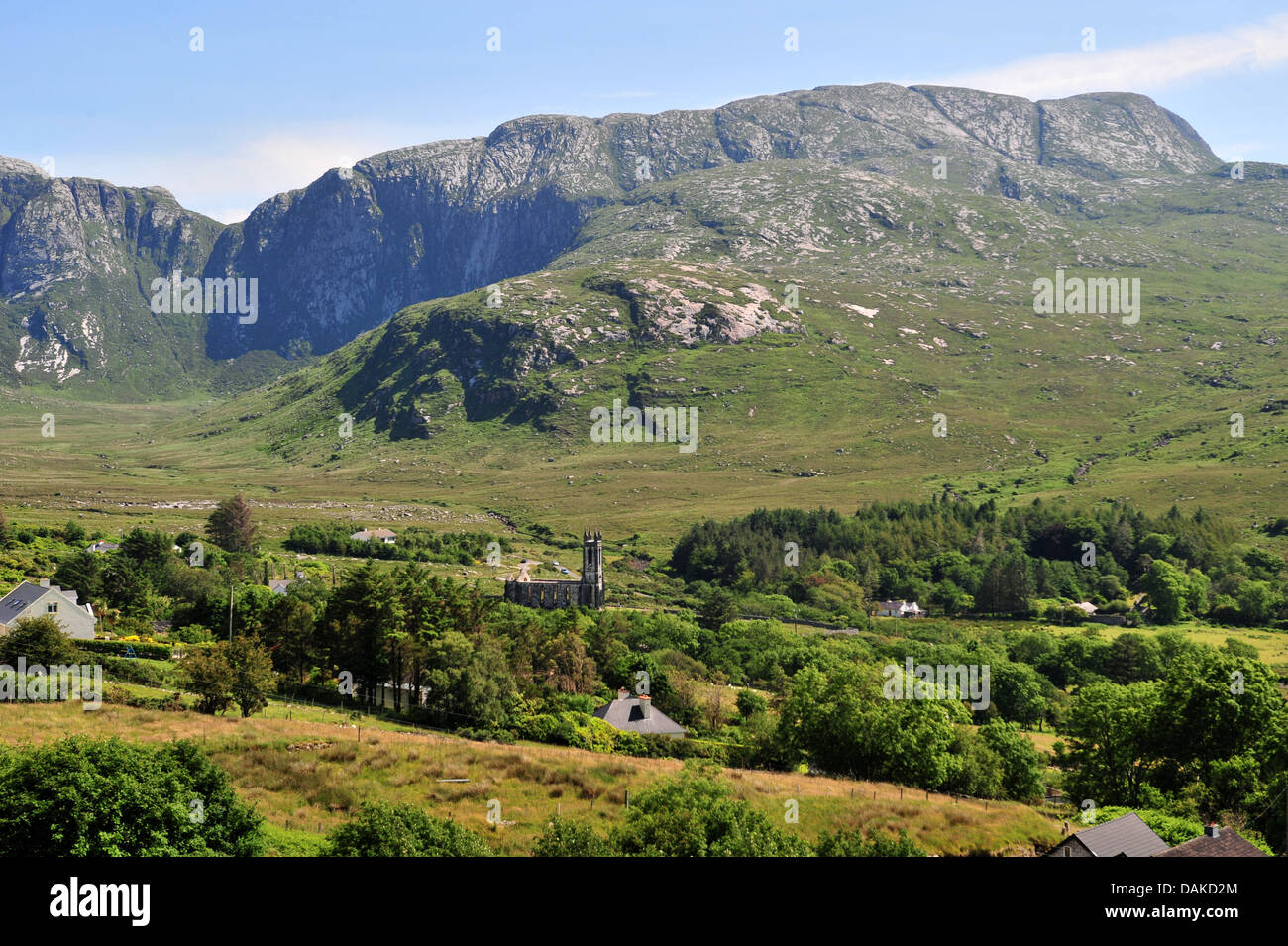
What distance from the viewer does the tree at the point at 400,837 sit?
2620cm

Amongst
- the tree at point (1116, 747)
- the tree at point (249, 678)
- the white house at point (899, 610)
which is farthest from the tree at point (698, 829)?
the white house at point (899, 610)

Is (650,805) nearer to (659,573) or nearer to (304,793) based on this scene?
(304,793)

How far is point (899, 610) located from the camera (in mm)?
146500

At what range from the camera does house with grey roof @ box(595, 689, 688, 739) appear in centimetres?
6419

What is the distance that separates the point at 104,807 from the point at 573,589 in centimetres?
9078

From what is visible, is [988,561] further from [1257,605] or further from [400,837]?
[400,837]

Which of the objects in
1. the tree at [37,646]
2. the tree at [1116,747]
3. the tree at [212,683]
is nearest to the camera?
the tree at [212,683]

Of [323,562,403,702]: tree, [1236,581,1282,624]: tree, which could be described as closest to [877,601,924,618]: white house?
[1236,581,1282,624]: tree

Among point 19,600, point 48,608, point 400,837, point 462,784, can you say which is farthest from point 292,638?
point 400,837

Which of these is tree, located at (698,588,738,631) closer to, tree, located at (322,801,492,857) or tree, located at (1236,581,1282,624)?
tree, located at (1236,581,1282,624)

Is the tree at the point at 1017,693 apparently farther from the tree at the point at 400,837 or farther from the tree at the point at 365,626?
the tree at the point at 400,837

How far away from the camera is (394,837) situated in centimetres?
2636

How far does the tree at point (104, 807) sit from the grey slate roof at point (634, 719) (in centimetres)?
3605
